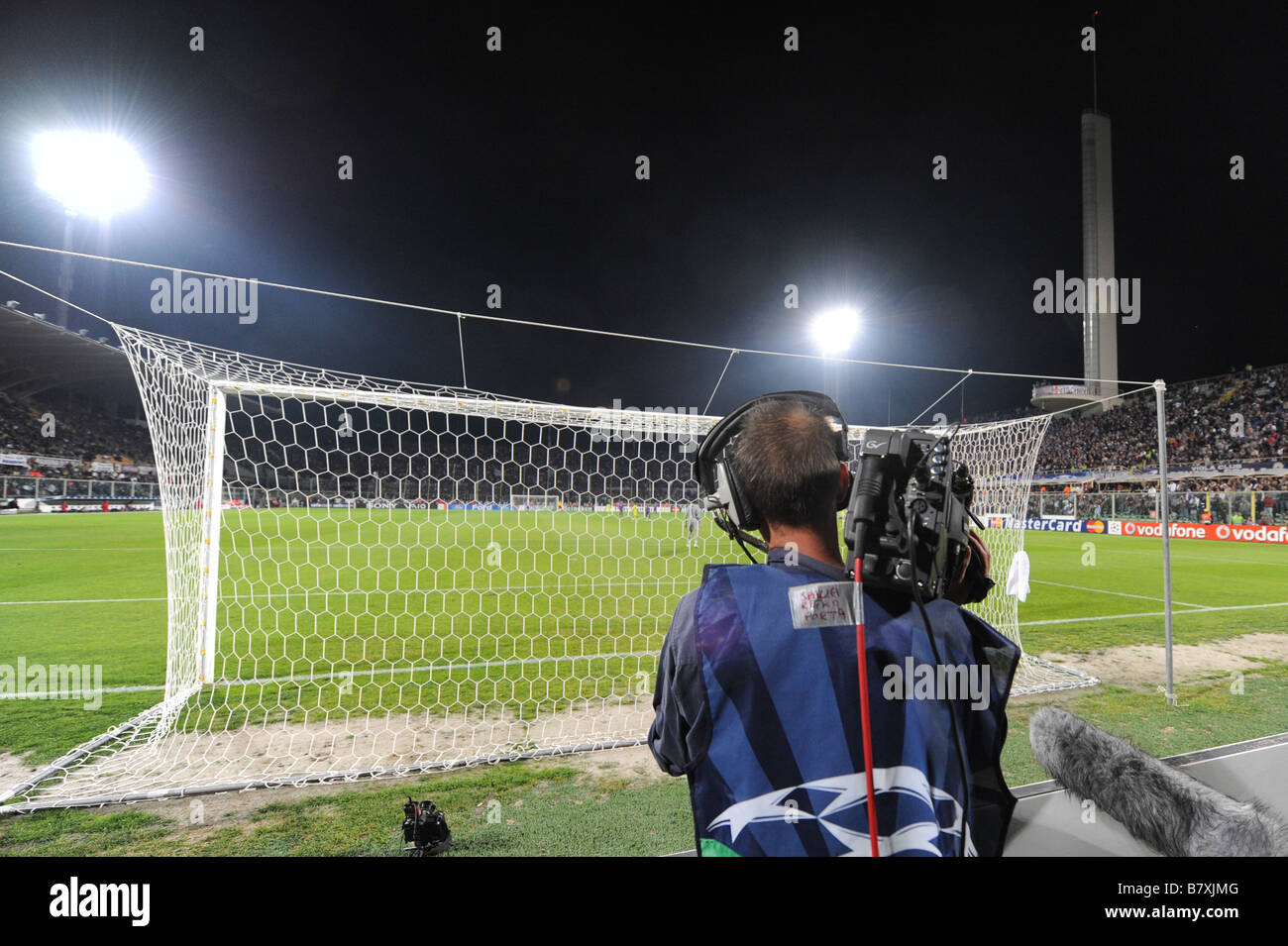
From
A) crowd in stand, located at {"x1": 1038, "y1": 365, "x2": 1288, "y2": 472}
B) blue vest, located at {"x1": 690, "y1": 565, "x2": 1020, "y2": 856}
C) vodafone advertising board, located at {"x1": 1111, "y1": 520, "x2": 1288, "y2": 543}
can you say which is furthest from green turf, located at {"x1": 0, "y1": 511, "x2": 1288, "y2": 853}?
crowd in stand, located at {"x1": 1038, "y1": 365, "x2": 1288, "y2": 472}

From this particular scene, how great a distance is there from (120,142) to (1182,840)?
100ft

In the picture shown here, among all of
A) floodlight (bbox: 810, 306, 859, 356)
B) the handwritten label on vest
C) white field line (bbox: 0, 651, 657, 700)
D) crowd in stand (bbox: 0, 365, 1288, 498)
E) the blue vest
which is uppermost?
floodlight (bbox: 810, 306, 859, 356)

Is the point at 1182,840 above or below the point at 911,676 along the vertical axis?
below

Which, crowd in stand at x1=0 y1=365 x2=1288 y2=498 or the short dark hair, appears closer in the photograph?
the short dark hair

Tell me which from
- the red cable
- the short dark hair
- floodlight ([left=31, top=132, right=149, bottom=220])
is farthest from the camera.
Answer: floodlight ([left=31, top=132, right=149, bottom=220])

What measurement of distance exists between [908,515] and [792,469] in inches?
9.3

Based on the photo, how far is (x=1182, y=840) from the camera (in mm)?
1903

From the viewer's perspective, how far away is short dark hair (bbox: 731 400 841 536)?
1037 mm

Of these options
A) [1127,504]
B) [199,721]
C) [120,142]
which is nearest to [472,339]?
[120,142]

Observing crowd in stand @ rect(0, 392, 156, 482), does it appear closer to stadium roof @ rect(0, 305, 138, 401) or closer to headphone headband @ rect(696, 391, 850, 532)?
stadium roof @ rect(0, 305, 138, 401)

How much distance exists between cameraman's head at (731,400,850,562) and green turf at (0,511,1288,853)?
6.50 ft

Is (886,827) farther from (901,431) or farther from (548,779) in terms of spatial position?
(548,779)

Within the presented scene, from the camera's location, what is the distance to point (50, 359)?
28266 mm
